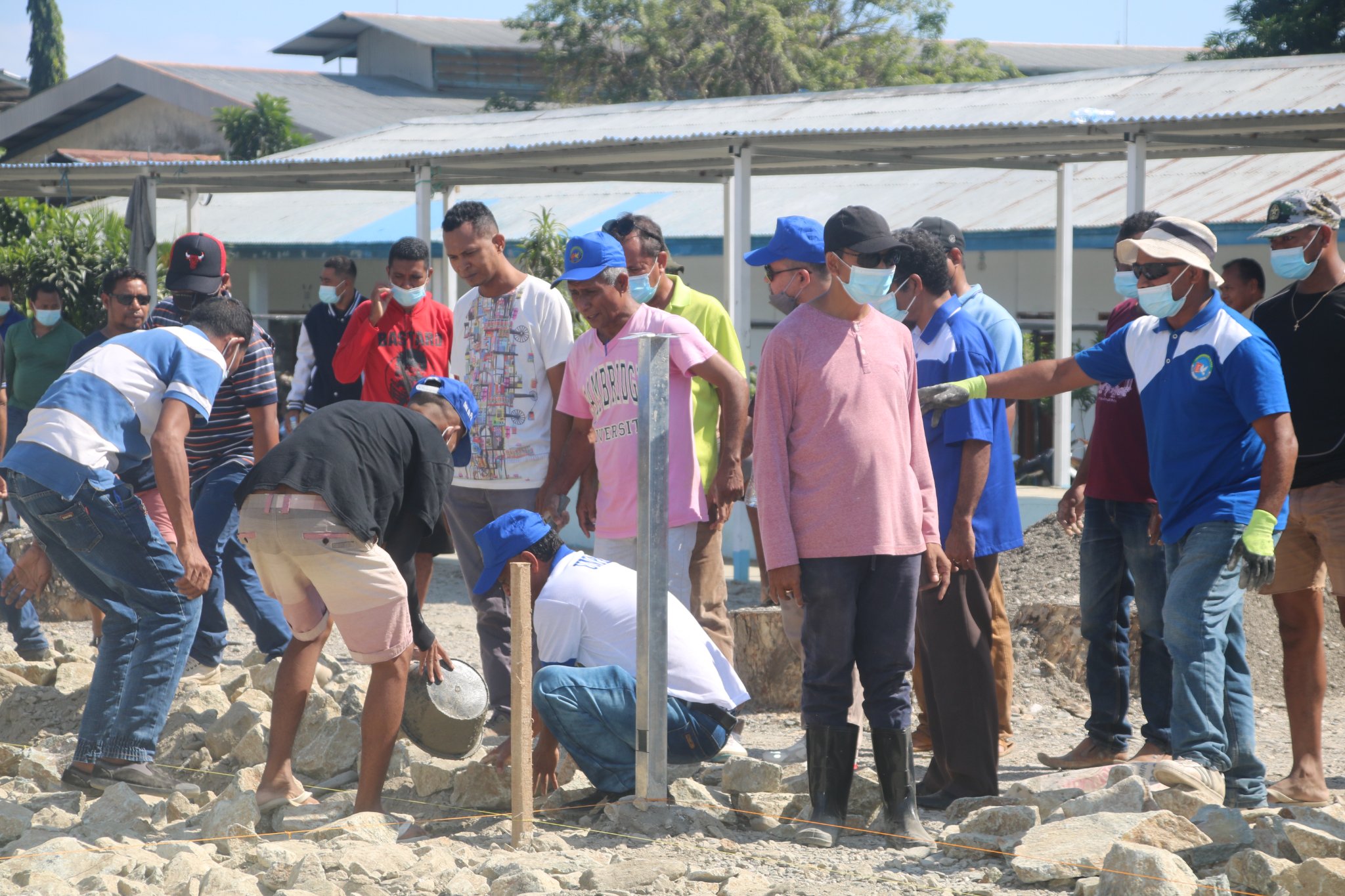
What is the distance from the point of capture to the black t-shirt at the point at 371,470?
430 centimetres

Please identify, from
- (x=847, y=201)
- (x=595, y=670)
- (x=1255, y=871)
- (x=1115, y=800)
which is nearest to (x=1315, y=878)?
(x=1255, y=871)

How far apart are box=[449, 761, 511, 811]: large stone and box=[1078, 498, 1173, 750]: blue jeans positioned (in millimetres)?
2210

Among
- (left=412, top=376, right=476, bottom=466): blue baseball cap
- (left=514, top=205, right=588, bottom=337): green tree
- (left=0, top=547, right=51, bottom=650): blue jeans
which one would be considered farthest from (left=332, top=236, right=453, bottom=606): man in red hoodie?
(left=514, top=205, right=588, bottom=337): green tree

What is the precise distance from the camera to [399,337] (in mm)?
6574

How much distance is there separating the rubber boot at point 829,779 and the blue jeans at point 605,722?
366mm

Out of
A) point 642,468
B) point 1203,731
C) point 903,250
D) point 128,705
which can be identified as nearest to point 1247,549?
point 1203,731

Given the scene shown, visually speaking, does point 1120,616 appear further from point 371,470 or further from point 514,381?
point 371,470

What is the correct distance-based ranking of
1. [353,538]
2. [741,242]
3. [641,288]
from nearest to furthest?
[353,538] → [641,288] → [741,242]

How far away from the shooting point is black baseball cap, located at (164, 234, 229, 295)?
600 centimetres

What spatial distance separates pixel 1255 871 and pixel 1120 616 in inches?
73.3

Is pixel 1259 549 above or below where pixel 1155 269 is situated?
below

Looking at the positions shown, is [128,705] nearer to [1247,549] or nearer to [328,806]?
[328,806]

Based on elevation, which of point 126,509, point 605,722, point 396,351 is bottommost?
point 605,722

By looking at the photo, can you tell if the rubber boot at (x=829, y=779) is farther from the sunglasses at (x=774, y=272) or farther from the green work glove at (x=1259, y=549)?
the sunglasses at (x=774, y=272)
